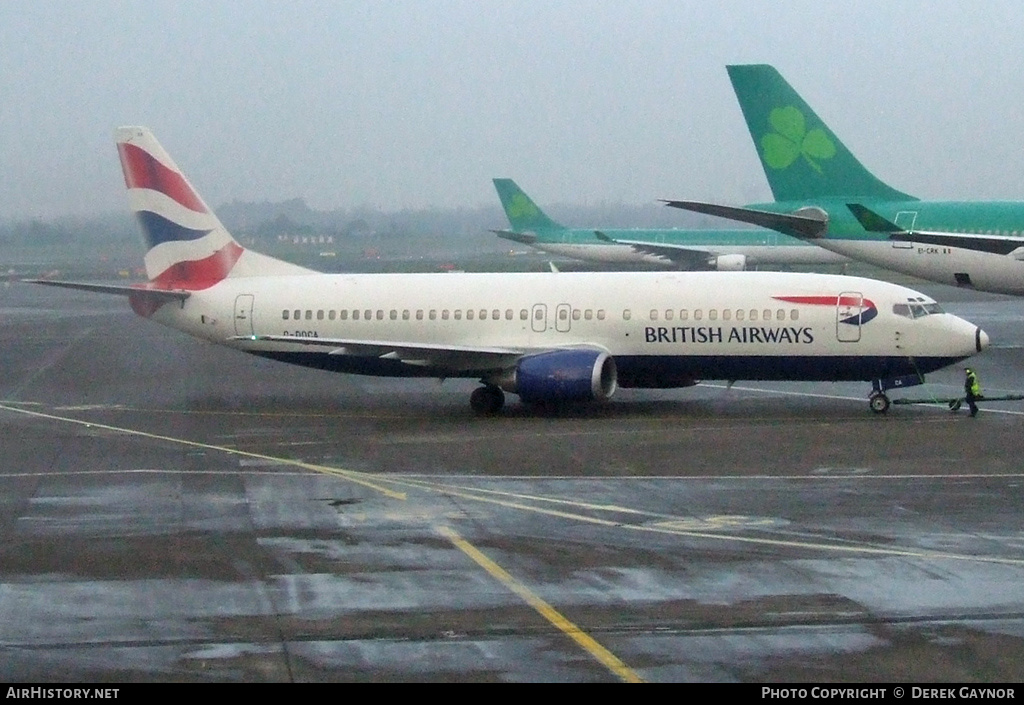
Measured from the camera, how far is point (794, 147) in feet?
164

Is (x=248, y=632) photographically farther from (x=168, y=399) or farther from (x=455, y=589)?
(x=168, y=399)

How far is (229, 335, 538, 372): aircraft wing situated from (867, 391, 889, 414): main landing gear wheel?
24.3ft

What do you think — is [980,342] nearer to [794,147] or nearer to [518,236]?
[794,147]

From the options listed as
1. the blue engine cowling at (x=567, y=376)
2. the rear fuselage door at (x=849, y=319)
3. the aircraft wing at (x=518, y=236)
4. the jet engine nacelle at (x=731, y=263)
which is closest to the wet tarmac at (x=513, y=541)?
the blue engine cowling at (x=567, y=376)

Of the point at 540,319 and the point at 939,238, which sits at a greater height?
the point at 939,238

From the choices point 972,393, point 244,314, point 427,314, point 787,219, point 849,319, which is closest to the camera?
point 972,393

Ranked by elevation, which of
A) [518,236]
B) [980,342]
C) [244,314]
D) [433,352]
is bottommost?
[433,352]

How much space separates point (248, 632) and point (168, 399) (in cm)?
2308

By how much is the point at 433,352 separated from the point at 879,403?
9.61m

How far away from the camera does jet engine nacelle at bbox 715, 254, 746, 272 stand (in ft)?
279

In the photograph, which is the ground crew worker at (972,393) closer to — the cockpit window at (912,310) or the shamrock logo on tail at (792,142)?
the cockpit window at (912,310)

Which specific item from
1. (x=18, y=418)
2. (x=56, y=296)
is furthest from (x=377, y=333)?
(x=56, y=296)

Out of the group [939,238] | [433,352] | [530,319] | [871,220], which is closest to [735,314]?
[530,319]

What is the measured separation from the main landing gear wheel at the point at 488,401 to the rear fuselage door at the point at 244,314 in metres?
6.08
